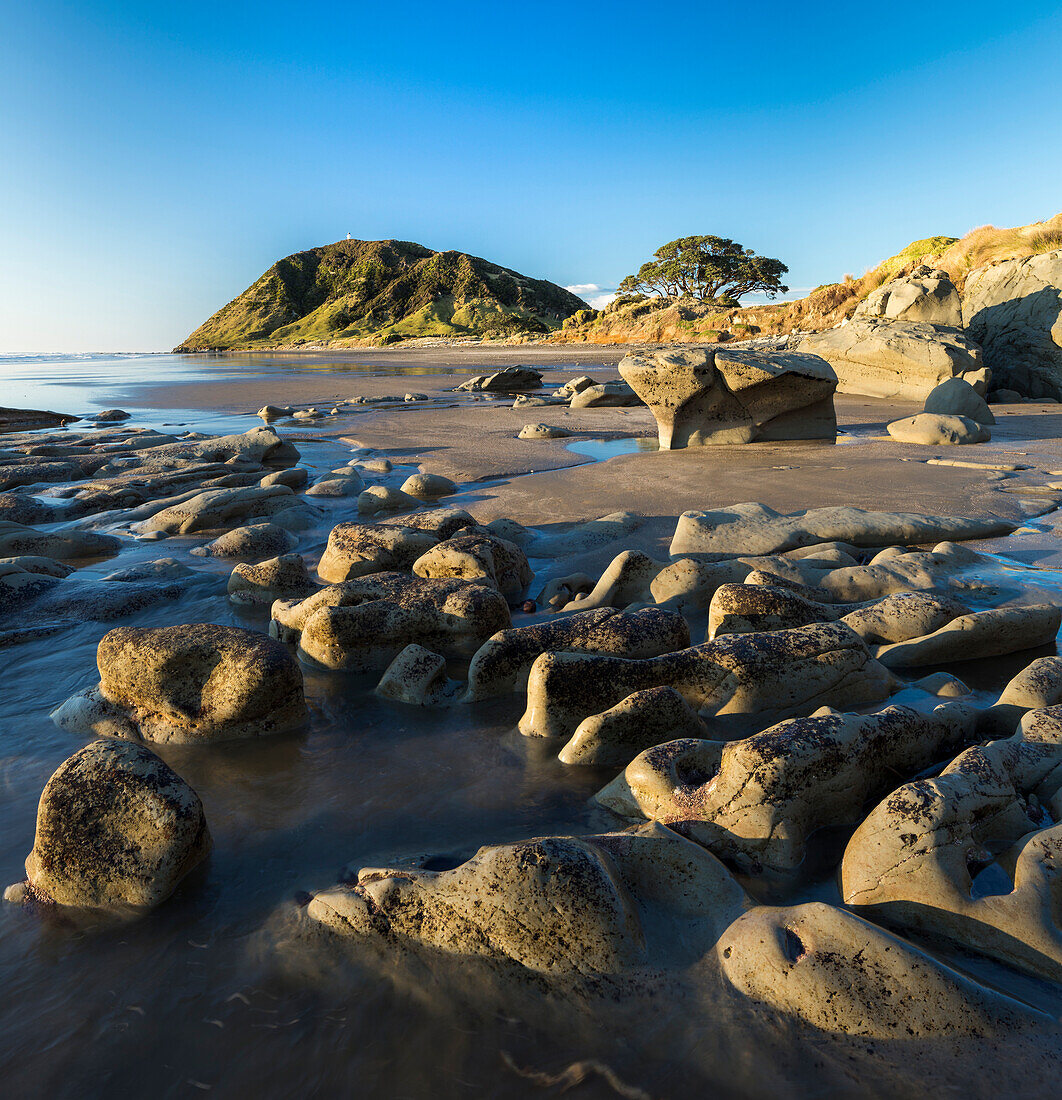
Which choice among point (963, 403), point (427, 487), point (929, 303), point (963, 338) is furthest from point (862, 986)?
point (929, 303)

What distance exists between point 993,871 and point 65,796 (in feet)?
9.37

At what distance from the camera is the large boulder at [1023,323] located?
15555mm

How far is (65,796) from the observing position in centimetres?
226

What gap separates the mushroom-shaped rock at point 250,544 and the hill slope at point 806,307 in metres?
19.1

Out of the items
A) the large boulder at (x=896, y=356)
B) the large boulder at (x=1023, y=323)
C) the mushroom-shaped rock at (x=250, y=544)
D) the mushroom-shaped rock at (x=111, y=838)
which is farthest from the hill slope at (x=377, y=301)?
the mushroom-shaped rock at (x=111, y=838)

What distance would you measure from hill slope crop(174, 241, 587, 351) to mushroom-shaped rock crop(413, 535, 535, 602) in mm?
70499

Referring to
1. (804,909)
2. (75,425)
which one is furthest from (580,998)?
(75,425)

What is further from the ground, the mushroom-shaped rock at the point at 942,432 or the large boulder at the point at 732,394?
the large boulder at the point at 732,394

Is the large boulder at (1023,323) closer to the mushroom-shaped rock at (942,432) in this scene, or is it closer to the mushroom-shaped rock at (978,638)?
the mushroom-shaped rock at (942,432)

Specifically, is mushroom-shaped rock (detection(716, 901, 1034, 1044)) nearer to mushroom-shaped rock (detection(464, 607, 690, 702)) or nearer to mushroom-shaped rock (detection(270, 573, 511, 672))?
mushroom-shaped rock (detection(464, 607, 690, 702))

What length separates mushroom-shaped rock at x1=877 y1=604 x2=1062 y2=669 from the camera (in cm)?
357

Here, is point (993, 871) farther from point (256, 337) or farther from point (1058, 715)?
point (256, 337)

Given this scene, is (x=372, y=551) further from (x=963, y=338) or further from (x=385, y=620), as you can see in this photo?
(x=963, y=338)

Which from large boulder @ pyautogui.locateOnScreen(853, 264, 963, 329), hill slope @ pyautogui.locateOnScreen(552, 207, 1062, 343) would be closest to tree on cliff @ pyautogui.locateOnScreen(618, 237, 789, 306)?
hill slope @ pyautogui.locateOnScreen(552, 207, 1062, 343)
